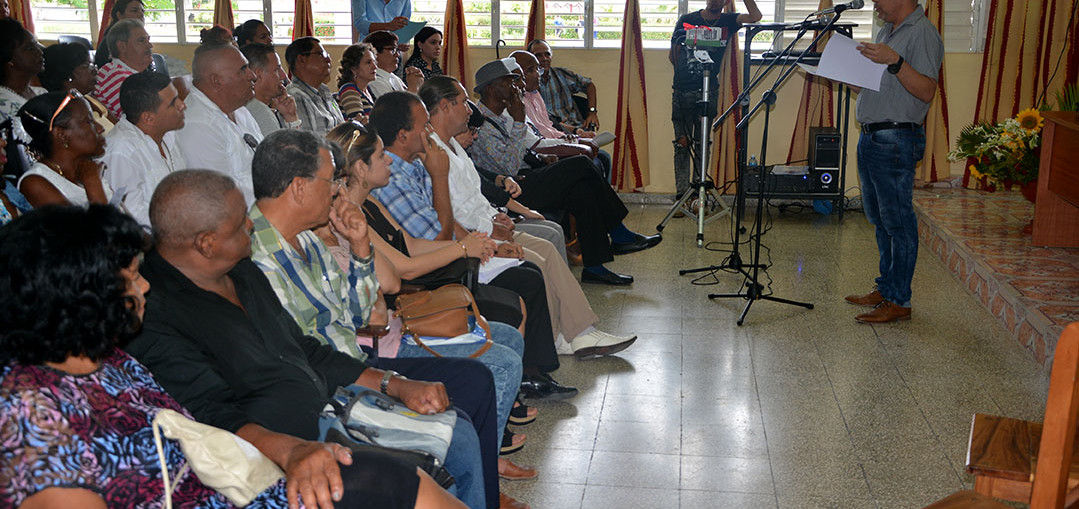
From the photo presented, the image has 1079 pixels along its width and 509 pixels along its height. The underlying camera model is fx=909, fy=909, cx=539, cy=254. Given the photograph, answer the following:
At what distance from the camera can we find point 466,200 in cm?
379

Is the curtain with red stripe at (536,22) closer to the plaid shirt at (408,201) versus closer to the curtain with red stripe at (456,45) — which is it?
the curtain with red stripe at (456,45)

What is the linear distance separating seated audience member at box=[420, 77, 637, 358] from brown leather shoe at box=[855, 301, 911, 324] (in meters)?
1.22

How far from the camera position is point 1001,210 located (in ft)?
20.1

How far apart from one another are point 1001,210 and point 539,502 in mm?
4766

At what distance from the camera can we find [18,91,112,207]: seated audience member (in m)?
2.81

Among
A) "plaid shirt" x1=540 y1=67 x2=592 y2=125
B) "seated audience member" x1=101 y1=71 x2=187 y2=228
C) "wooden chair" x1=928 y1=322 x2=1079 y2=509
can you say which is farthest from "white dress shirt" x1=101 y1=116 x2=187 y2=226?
"plaid shirt" x1=540 y1=67 x2=592 y2=125

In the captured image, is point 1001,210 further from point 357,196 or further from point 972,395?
point 357,196

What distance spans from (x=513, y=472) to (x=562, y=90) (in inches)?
181

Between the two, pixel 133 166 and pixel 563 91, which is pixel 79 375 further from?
pixel 563 91

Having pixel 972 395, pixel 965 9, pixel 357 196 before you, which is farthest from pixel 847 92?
pixel 357 196

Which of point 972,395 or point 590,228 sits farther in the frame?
point 590,228

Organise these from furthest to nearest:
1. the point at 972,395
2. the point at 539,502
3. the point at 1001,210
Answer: the point at 1001,210 < the point at 972,395 < the point at 539,502

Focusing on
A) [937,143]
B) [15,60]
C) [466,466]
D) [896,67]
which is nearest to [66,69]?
[15,60]

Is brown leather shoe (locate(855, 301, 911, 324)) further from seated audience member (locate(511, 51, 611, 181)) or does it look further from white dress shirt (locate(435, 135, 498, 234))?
seated audience member (locate(511, 51, 611, 181))
